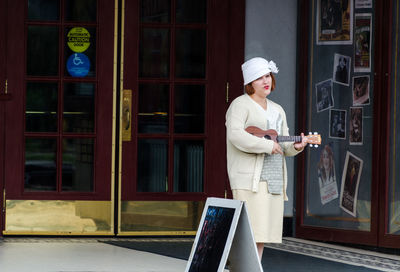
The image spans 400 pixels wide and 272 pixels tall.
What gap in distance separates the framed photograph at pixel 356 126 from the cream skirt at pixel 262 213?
8.95 feet

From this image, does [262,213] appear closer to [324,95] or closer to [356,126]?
[356,126]

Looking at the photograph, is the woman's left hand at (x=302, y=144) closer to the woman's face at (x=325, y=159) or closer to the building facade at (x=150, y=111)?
the building facade at (x=150, y=111)

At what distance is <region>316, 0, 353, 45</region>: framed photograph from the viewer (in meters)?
8.75

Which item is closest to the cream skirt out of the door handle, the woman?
the woman

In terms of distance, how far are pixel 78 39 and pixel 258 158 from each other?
11.1 feet

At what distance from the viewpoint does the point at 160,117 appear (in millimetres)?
9023

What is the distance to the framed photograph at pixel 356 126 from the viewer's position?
8625mm

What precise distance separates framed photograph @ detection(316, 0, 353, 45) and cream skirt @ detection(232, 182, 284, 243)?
3.09 metres

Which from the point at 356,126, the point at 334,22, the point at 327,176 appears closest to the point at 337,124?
the point at 356,126

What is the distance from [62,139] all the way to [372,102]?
294 centimetres

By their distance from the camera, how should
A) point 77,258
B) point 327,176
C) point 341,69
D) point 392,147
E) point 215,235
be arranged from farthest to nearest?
point 327,176
point 341,69
point 392,147
point 77,258
point 215,235

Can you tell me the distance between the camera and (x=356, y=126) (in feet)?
28.4

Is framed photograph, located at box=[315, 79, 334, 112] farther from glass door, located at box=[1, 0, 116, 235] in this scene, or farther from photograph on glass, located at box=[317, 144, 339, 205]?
glass door, located at box=[1, 0, 116, 235]

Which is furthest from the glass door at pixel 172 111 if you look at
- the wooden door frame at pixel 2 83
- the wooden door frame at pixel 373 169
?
the wooden door frame at pixel 2 83
